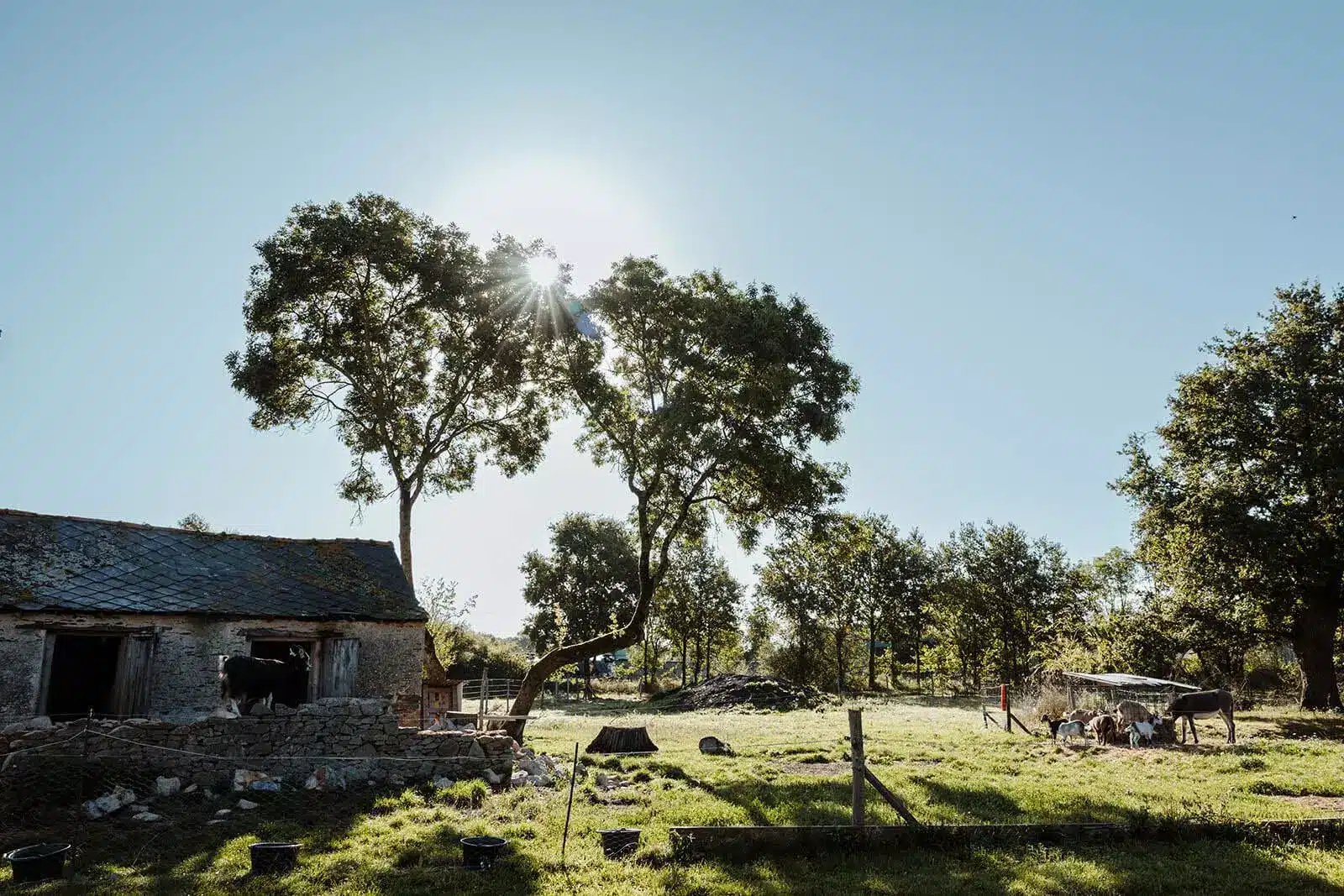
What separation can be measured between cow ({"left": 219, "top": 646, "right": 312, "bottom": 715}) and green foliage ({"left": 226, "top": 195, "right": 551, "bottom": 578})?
9.02 metres

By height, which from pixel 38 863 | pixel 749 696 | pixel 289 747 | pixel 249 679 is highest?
pixel 249 679

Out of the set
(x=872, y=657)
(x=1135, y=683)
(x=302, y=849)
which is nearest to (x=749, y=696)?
(x=1135, y=683)

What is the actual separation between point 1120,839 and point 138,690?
18.2 metres

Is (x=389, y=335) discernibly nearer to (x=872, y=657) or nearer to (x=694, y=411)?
(x=694, y=411)

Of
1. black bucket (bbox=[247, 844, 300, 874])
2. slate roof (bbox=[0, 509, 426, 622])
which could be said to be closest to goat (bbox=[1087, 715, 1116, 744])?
slate roof (bbox=[0, 509, 426, 622])

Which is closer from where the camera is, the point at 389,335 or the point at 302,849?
the point at 302,849

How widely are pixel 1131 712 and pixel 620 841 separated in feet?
62.1

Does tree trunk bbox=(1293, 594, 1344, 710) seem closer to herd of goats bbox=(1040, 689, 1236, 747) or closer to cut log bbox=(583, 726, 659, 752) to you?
herd of goats bbox=(1040, 689, 1236, 747)

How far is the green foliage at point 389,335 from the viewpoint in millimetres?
24922

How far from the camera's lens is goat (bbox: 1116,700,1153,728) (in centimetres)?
2131

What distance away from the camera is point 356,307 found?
26.2 meters

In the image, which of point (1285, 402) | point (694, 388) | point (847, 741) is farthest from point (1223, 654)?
point (694, 388)

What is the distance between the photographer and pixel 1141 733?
65.7 feet

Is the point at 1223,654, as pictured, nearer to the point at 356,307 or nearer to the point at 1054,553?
the point at 1054,553
